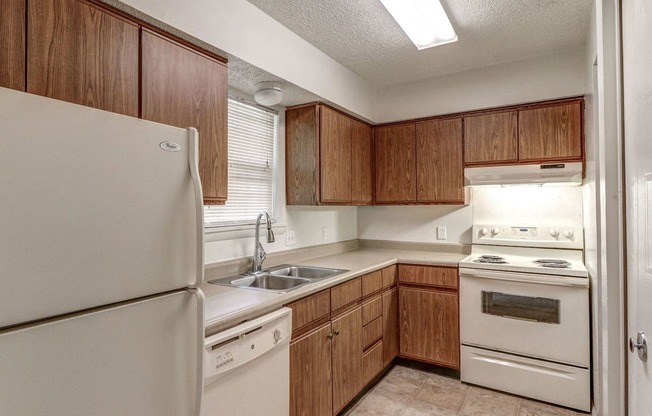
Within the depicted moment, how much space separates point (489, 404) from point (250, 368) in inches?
72.1

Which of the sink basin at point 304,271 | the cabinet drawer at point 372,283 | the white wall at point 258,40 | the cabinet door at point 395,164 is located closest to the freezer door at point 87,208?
the white wall at point 258,40

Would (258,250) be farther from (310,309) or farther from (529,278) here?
(529,278)

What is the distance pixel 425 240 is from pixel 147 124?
9.20ft

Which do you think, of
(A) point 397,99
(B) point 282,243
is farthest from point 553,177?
(B) point 282,243

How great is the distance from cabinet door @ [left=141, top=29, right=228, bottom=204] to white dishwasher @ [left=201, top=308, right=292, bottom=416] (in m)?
0.67

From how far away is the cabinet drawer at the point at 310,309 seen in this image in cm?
179

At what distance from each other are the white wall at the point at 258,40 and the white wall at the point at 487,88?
22.6 inches

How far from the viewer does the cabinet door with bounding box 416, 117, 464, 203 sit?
294 cm

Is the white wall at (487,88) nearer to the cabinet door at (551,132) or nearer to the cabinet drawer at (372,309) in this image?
the cabinet door at (551,132)

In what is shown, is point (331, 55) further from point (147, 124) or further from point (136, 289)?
point (136, 289)

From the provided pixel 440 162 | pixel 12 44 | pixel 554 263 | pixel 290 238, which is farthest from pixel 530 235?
pixel 12 44

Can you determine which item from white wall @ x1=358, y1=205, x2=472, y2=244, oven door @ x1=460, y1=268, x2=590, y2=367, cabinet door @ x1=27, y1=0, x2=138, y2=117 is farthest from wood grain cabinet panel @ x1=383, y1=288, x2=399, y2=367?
cabinet door @ x1=27, y1=0, x2=138, y2=117

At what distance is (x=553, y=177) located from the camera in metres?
2.55

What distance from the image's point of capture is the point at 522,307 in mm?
2449
